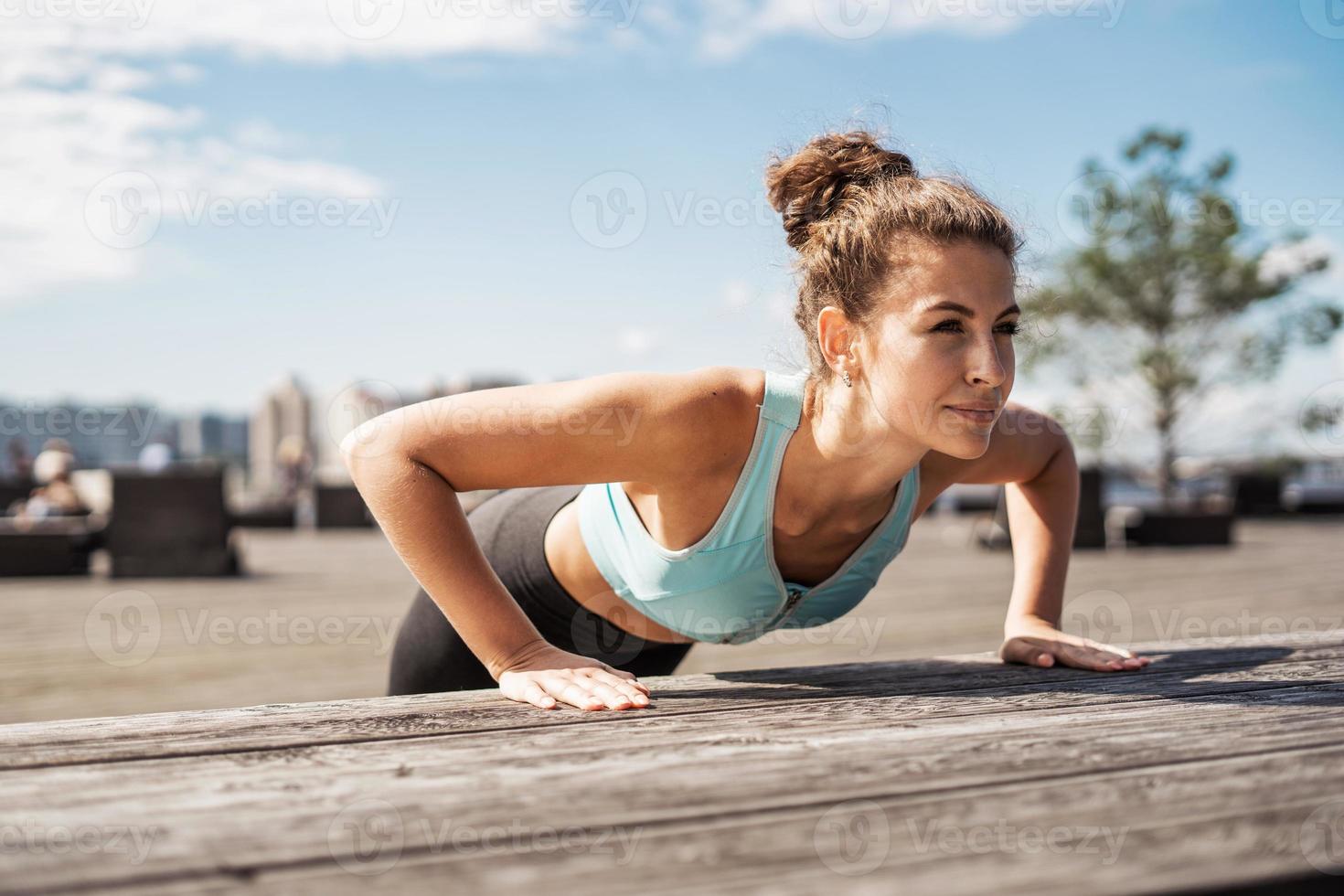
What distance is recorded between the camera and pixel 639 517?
→ 2.14 metres

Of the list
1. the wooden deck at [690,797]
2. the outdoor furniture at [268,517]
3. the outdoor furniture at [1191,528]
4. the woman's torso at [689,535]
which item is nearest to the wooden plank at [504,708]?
the wooden deck at [690,797]

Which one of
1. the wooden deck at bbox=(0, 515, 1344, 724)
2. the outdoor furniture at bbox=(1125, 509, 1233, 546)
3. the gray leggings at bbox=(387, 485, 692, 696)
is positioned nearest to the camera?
the gray leggings at bbox=(387, 485, 692, 696)

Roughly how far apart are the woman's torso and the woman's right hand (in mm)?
397

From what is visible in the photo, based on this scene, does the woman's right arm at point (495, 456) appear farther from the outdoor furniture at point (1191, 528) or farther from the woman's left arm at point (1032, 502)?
the outdoor furniture at point (1191, 528)

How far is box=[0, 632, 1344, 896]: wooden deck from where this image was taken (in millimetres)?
865

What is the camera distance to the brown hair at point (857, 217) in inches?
76.8

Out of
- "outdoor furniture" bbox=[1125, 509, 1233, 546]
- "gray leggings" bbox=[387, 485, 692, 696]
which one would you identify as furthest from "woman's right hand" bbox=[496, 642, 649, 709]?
"outdoor furniture" bbox=[1125, 509, 1233, 546]

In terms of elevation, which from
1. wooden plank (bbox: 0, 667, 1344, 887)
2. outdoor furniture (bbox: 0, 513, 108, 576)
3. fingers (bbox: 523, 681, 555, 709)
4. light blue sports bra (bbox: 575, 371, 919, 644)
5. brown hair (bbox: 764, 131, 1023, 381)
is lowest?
outdoor furniture (bbox: 0, 513, 108, 576)

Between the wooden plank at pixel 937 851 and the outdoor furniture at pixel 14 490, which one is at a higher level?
the wooden plank at pixel 937 851

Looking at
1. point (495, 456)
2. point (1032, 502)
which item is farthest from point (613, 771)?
point (1032, 502)

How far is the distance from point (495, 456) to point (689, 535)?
45 centimetres

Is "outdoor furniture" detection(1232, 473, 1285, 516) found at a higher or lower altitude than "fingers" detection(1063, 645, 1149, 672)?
lower

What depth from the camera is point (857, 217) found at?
205cm

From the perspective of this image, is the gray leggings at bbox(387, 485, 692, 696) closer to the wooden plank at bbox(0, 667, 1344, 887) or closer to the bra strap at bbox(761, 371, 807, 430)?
the bra strap at bbox(761, 371, 807, 430)
